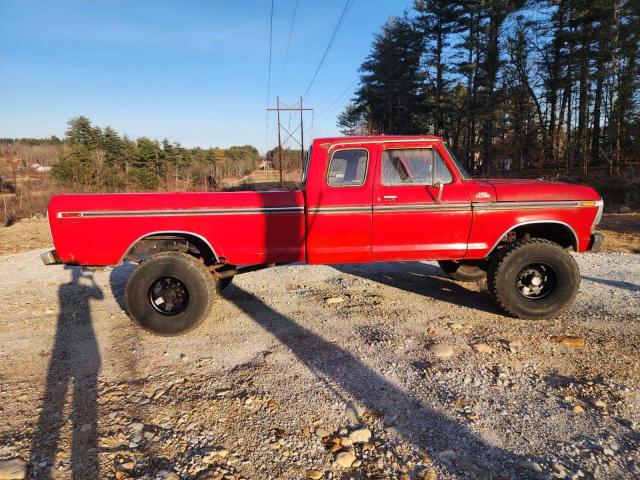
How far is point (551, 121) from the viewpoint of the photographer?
26.2 meters

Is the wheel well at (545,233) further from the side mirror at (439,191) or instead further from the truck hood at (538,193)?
the side mirror at (439,191)

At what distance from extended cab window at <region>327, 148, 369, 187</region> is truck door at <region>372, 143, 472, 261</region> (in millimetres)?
198

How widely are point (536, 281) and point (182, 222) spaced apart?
4.02 metres

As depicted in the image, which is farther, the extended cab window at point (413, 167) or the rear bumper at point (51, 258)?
the extended cab window at point (413, 167)

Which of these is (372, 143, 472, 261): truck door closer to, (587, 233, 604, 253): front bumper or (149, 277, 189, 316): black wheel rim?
(587, 233, 604, 253): front bumper

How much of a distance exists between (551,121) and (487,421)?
29.5 meters

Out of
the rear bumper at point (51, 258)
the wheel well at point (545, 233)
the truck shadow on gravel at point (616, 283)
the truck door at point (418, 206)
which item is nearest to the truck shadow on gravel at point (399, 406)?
the truck door at point (418, 206)

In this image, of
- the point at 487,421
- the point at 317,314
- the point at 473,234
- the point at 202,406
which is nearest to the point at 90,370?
the point at 202,406

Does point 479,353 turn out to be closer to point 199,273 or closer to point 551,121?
point 199,273

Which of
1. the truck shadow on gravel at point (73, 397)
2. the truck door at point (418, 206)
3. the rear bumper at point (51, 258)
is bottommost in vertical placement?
the truck shadow on gravel at point (73, 397)

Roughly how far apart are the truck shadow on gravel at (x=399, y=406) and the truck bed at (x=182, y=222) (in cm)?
97

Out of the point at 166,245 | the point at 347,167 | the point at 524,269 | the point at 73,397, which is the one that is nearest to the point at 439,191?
the point at 347,167

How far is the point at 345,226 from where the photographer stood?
4270mm

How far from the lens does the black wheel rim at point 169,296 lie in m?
4.14
